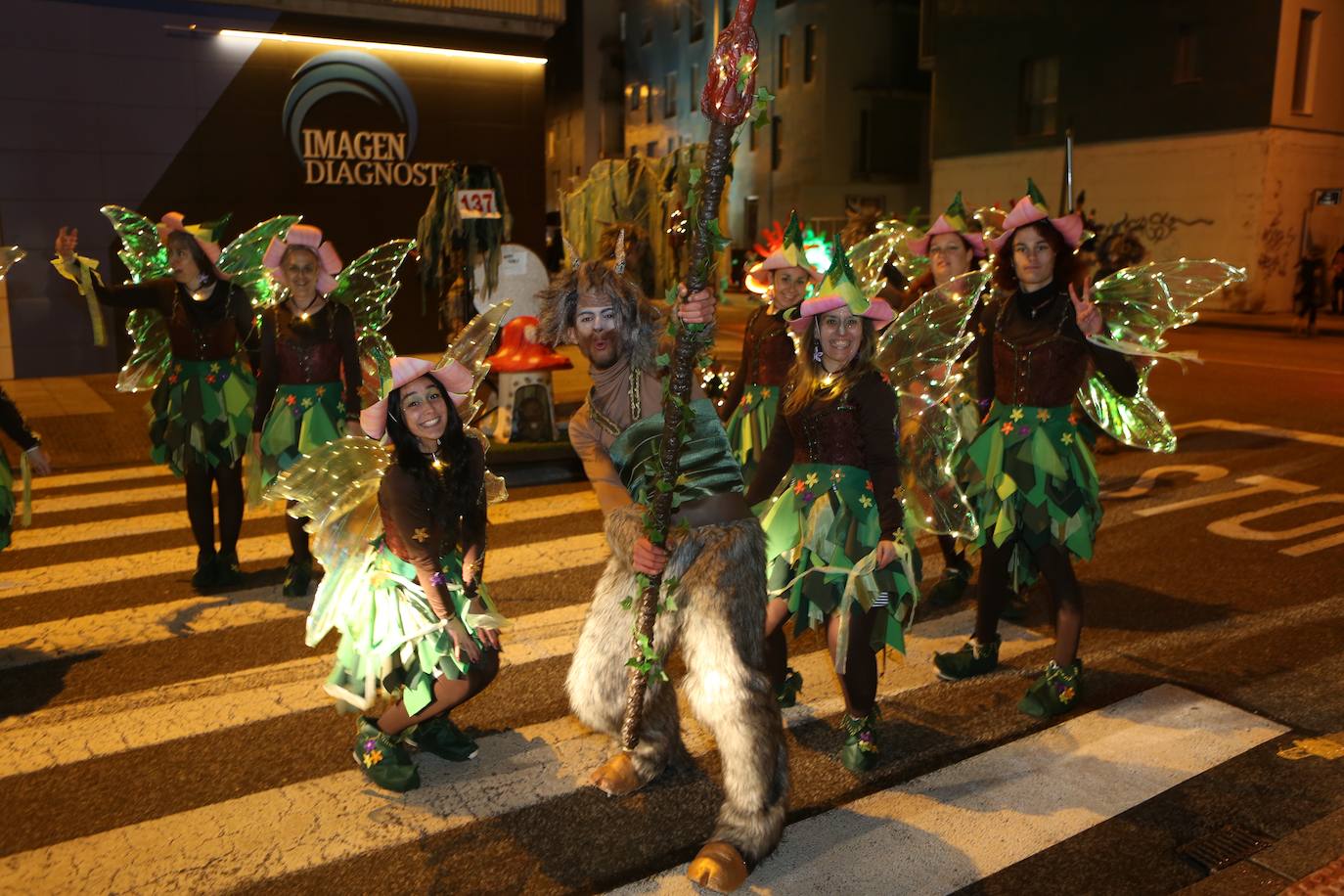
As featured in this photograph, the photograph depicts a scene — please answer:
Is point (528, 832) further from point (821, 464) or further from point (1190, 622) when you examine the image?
point (1190, 622)

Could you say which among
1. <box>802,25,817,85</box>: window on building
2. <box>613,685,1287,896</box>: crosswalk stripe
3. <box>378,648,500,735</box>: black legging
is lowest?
<box>613,685,1287,896</box>: crosswalk stripe

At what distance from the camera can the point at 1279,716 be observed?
15.1ft

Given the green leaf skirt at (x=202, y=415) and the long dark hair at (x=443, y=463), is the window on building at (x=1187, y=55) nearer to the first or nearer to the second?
the green leaf skirt at (x=202, y=415)

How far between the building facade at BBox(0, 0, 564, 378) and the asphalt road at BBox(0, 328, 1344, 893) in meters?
9.45

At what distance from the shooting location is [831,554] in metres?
4.04

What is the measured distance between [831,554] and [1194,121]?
88.2 ft

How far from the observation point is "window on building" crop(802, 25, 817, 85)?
39156 mm

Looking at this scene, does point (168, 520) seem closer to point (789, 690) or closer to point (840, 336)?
point (789, 690)

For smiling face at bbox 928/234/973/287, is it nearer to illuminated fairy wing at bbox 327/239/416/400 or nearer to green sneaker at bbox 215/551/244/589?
illuminated fairy wing at bbox 327/239/416/400

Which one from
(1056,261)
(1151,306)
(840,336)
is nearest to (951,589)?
(1151,306)

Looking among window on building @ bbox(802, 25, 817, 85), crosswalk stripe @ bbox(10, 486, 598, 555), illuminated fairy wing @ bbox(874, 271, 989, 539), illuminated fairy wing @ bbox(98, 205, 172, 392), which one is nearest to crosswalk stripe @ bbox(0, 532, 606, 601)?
crosswalk stripe @ bbox(10, 486, 598, 555)

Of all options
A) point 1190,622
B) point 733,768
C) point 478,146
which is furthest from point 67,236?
point 478,146

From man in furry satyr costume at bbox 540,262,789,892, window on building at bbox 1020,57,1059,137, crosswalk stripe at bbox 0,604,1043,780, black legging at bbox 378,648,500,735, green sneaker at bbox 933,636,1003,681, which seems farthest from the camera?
window on building at bbox 1020,57,1059,137

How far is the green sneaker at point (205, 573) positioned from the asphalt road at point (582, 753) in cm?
11
